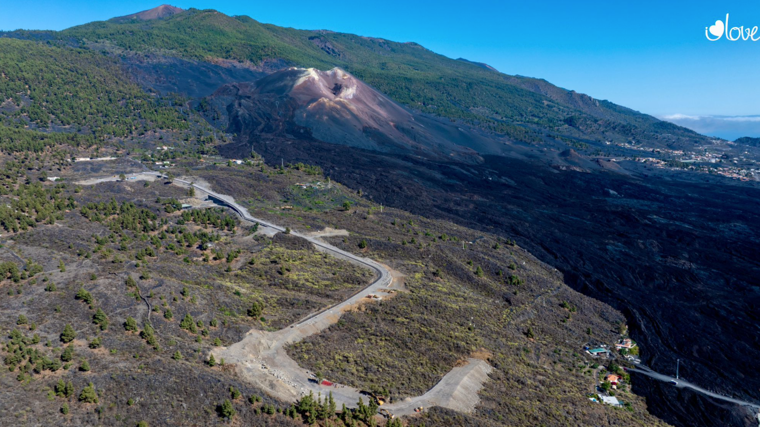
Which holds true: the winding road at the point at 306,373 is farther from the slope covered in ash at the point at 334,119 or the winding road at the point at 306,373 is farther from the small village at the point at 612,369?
the slope covered in ash at the point at 334,119

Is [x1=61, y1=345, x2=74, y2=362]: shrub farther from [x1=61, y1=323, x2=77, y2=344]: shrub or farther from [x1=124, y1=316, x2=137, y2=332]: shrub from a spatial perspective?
[x1=124, y1=316, x2=137, y2=332]: shrub

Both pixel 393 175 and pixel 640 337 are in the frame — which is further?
pixel 393 175

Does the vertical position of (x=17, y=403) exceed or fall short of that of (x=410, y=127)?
it falls short

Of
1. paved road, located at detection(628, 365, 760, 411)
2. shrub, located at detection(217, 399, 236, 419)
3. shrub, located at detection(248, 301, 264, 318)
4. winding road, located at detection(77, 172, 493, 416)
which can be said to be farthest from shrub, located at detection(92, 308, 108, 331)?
paved road, located at detection(628, 365, 760, 411)

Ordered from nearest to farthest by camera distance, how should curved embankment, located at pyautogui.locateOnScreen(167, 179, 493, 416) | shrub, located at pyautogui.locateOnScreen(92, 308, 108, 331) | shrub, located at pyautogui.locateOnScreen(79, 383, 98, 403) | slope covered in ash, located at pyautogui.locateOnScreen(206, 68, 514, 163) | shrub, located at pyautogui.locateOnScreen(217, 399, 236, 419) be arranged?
1. shrub, located at pyautogui.locateOnScreen(79, 383, 98, 403)
2. shrub, located at pyautogui.locateOnScreen(217, 399, 236, 419)
3. curved embankment, located at pyautogui.locateOnScreen(167, 179, 493, 416)
4. shrub, located at pyautogui.locateOnScreen(92, 308, 108, 331)
5. slope covered in ash, located at pyautogui.locateOnScreen(206, 68, 514, 163)

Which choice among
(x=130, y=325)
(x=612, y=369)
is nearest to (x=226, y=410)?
(x=130, y=325)

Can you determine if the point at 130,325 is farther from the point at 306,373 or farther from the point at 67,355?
the point at 306,373

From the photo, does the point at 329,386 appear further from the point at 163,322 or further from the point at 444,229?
the point at 444,229

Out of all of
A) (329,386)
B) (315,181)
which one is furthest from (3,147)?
(329,386)

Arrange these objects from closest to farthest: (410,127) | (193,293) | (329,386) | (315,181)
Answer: (329,386) < (193,293) < (315,181) < (410,127)
